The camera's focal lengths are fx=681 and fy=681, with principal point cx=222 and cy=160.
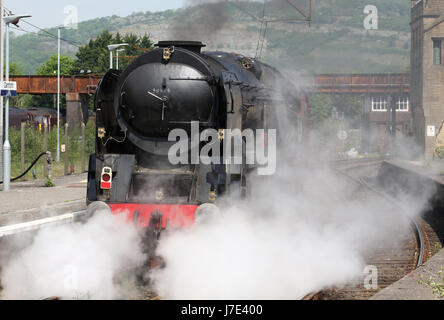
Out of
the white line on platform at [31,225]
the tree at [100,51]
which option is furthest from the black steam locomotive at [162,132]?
the tree at [100,51]

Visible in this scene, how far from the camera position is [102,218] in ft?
32.7

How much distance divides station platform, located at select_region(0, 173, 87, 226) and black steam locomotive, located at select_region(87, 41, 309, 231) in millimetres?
4211

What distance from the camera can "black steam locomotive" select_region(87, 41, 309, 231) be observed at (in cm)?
994

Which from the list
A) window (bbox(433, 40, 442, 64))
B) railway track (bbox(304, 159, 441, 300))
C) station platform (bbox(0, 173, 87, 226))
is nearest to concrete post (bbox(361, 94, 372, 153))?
window (bbox(433, 40, 442, 64))

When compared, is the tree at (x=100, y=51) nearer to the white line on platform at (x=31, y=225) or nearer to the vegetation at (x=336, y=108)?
the vegetation at (x=336, y=108)

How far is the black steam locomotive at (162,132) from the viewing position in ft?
32.6

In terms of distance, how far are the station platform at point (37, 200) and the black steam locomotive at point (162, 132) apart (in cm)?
421

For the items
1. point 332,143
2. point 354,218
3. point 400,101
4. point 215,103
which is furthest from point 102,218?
point 400,101

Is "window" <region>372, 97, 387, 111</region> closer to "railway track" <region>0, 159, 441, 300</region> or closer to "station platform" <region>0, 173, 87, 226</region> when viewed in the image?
"station platform" <region>0, 173, 87, 226</region>

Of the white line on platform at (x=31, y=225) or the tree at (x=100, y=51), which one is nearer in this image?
the white line on platform at (x=31, y=225)

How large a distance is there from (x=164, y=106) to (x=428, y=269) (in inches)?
175

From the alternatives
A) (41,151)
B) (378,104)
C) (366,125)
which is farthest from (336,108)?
(41,151)

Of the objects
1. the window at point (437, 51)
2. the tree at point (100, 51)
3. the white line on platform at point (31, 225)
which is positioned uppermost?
the tree at point (100, 51)
